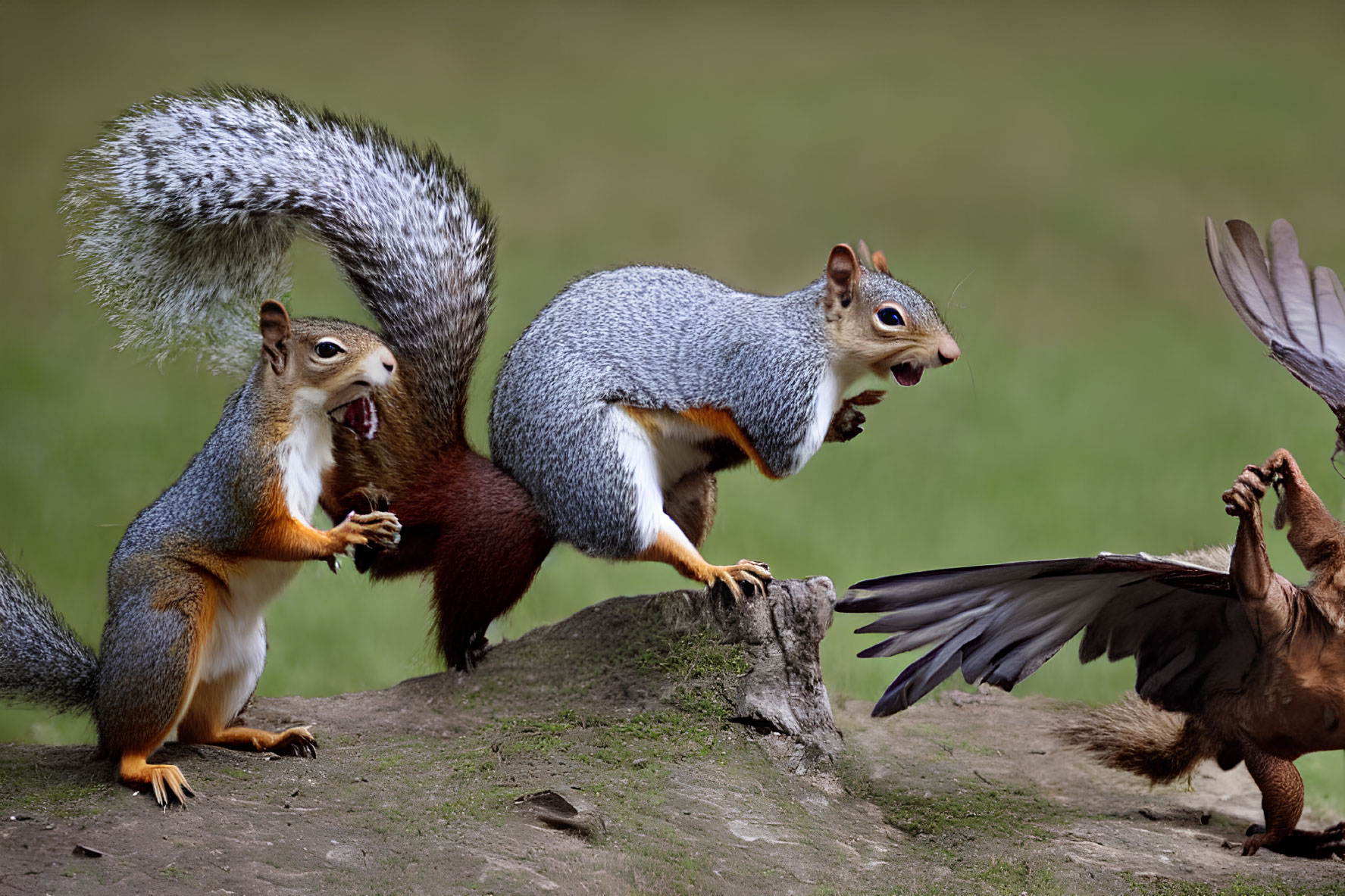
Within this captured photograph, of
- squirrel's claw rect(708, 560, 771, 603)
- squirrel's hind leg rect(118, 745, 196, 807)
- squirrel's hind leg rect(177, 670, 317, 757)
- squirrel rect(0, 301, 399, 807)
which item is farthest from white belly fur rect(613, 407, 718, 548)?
squirrel's hind leg rect(118, 745, 196, 807)

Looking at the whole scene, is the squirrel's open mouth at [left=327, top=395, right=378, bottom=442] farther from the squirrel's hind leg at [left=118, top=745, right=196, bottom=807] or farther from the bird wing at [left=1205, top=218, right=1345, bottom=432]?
the bird wing at [left=1205, top=218, right=1345, bottom=432]

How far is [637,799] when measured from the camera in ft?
6.95

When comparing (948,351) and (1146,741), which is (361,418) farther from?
(1146,741)

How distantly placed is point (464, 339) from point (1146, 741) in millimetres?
1674

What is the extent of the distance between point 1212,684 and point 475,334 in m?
1.60

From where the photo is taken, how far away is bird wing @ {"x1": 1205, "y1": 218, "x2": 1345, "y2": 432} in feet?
7.56

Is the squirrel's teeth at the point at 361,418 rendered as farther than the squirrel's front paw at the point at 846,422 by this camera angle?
No

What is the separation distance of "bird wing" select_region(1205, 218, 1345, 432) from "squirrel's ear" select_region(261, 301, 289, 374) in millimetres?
1647

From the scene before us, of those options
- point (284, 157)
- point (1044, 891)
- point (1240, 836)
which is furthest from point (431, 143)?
point (1240, 836)

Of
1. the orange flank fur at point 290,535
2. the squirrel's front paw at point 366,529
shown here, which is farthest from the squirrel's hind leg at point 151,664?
the squirrel's front paw at point 366,529

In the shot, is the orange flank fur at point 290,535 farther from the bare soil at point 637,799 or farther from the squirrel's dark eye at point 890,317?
the squirrel's dark eye at point 890,317

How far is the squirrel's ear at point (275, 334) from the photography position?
200 centimetres

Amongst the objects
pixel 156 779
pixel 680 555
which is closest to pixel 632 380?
pixel 680 555

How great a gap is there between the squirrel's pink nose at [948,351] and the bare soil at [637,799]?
524 mm
